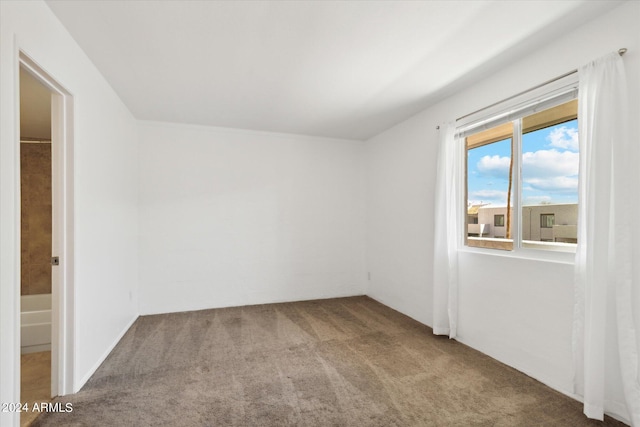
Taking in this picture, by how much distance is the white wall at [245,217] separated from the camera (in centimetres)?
413

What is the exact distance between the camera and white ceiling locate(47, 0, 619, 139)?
1.91 metres

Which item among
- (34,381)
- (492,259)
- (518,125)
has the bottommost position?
(34,381)

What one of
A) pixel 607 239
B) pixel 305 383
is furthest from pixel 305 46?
pixel 305 383

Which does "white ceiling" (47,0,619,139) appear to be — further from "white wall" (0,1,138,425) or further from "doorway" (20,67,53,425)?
"doorway" (20,67,53,425)

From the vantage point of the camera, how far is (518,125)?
2.69 m

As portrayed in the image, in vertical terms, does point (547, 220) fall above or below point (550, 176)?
below

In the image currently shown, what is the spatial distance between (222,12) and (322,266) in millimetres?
3745

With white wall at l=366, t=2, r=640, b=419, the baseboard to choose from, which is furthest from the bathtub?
white wall at l=366, t=2, r=640, b=419

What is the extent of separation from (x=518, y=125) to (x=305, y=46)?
1993 millimetres

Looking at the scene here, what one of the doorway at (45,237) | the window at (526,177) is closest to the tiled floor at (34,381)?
the doorway at (45,237)

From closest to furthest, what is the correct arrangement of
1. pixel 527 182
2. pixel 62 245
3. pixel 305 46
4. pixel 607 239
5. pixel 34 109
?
pixel 607 239, pixel 62 245, pixel 305 46, pixel 527 182, pixel 34 109

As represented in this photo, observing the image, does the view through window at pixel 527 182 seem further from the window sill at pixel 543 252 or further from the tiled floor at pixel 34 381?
the tiled floor at pixel 34 381

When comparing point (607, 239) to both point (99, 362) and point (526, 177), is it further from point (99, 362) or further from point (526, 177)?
point (99, 362)
